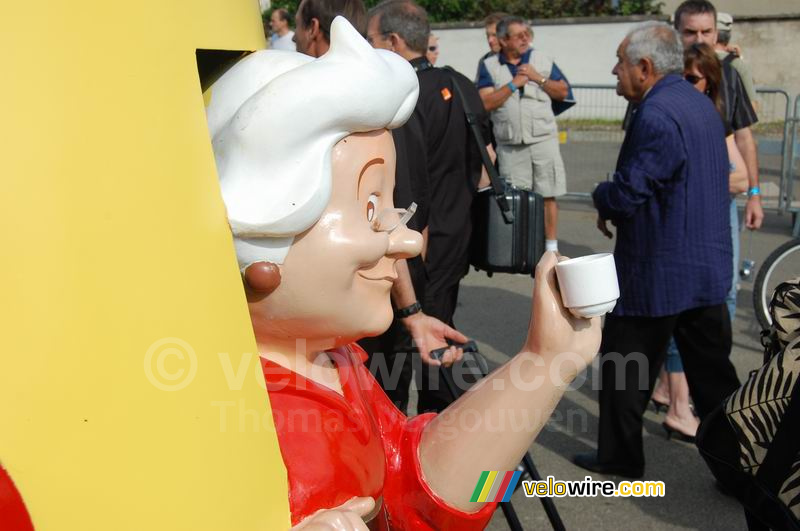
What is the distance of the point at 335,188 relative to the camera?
4.85ft

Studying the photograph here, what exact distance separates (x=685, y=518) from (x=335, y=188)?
2.61 meters

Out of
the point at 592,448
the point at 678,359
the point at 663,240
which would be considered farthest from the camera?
the point at 678,359

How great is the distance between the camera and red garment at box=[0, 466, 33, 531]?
962mm

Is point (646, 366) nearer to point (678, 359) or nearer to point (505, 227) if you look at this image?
point (678, 359)

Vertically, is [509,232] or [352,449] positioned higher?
[352,449]

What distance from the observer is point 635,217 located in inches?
137

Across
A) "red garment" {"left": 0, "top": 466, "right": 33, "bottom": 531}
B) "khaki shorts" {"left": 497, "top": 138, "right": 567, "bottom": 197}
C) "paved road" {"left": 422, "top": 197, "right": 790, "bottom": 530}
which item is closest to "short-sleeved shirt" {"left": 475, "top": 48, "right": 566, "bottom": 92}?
"khaki shorts" {"left": 497, "top": 138, "right": 567, "bottom": 197}

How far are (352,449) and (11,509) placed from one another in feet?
2.26

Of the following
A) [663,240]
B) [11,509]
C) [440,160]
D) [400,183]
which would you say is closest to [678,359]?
[663,240]

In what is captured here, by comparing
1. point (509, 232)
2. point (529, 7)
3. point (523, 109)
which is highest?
point (529, 7)

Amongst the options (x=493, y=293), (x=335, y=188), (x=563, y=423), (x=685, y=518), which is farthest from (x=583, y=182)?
(x=335, y=188)

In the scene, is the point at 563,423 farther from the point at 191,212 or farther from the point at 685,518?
the point at 191,212

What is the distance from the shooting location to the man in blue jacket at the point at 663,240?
11.0ft

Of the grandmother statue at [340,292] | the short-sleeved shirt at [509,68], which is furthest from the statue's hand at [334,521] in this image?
the short-sleeved shirt at [509,68]
